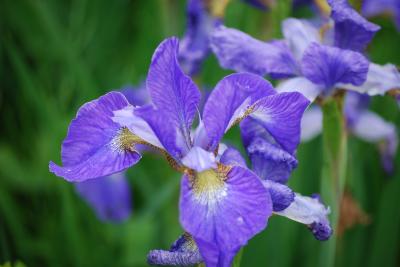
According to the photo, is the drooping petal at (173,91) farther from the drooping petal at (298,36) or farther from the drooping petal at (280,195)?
the drooping petal at (298,36)

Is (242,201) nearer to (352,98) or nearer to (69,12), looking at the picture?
(352,98)

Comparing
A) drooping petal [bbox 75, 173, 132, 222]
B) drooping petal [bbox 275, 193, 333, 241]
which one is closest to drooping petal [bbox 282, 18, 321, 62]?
drooping petal [bbox 275, 193, 333, 241]

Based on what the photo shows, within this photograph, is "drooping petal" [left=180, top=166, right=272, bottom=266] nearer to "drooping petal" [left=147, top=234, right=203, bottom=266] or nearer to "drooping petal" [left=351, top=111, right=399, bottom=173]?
"drooping petal" [left=147, top=234, right=203, bottom=266]

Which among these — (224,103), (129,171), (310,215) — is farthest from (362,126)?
(224,103)

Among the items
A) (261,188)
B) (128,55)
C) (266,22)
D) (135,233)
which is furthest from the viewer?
(128,55)

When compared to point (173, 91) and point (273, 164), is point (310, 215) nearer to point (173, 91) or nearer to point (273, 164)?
point (273, 164)

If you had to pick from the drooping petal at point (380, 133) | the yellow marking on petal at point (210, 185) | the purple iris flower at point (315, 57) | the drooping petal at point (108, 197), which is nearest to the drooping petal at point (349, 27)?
the purple iris flower at point (315, 57)

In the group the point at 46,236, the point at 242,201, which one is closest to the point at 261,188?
Answer: the point at 242,201
